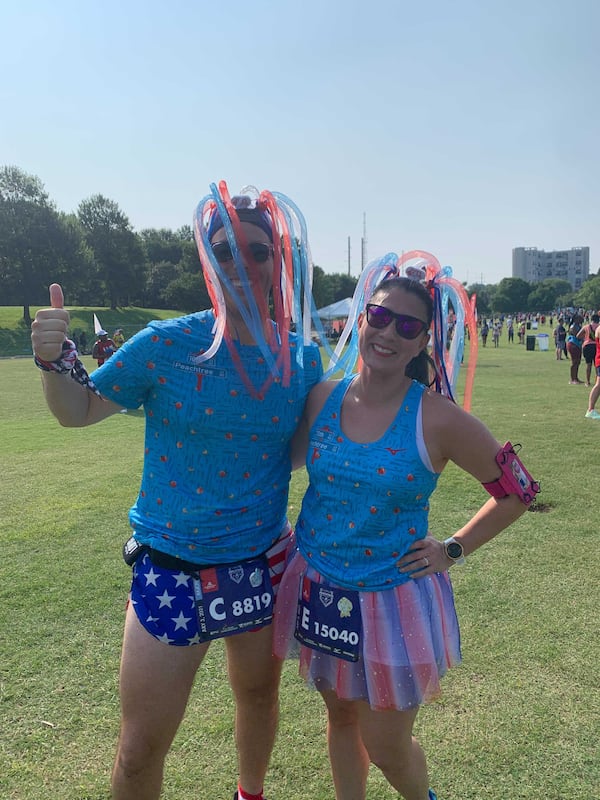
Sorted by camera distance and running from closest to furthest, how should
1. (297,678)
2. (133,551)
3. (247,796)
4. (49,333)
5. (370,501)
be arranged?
(49,333) < (370,501) < (133,551) < (247,796) < (297,678)

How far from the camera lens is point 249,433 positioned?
1914mm

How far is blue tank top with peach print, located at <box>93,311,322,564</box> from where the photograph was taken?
1.87 m

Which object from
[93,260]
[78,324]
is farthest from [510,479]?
[93,260]

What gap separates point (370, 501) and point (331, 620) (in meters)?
0.42

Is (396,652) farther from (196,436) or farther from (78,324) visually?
(78,324)

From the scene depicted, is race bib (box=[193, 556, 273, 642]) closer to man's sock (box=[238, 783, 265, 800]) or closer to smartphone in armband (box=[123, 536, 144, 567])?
smartphone in armband (box=[123, 536, 144, 567])

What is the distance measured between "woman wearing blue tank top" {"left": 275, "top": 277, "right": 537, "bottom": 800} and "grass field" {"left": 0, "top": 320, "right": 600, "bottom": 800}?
0.60 m

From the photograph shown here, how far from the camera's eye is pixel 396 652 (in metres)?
1.85

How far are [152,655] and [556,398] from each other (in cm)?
1195

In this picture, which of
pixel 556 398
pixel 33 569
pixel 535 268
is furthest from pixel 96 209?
pixel 535 268

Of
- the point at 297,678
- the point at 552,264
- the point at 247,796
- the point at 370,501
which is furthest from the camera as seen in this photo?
the point at 552,264

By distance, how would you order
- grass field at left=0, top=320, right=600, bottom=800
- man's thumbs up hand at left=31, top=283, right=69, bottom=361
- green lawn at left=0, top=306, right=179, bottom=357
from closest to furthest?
man's thumbs up hand at left=31, top=283, right=69, bottom=361 < grass field at left=0, top=320, right=600, bottom=800 < green lawn at left=0, top=306, right=179, bottom=357

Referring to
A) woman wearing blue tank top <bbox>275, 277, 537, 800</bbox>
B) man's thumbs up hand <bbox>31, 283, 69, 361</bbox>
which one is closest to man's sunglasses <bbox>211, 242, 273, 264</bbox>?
woman wearing blue tank top <bbox>275, 277, 537, 800</bbox>

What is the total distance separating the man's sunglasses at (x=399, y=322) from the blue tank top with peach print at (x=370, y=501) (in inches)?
8.4
